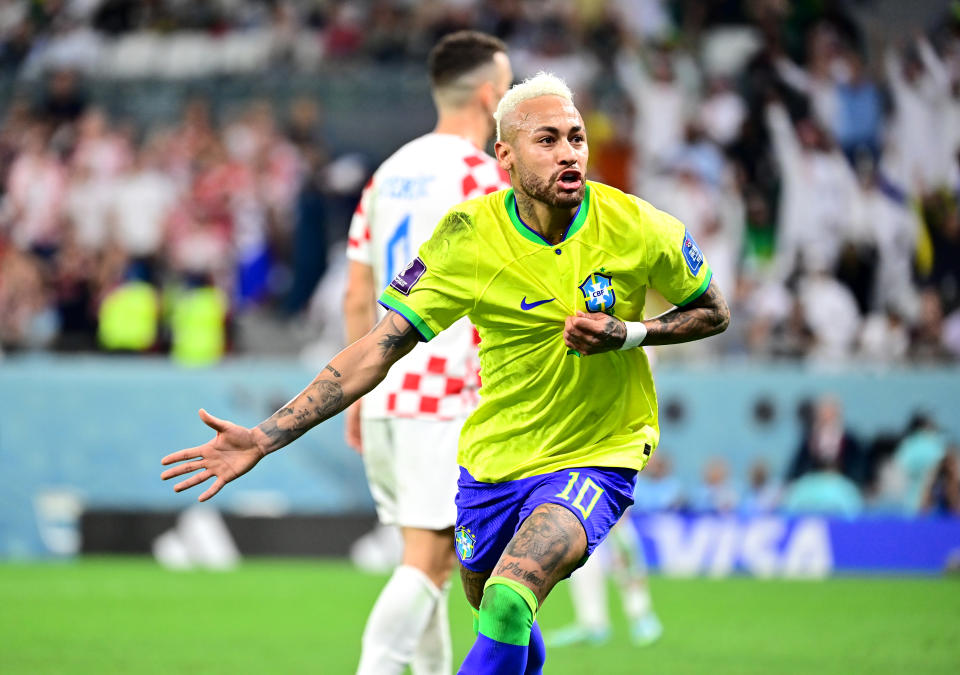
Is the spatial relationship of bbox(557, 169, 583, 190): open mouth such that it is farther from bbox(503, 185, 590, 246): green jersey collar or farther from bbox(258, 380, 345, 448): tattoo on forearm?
bbox(258, 380, 345, 448): tattoo on forearm

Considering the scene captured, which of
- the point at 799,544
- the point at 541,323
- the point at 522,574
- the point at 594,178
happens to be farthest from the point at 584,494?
the point at 594,178

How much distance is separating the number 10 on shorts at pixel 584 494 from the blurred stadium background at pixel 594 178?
7951 mm

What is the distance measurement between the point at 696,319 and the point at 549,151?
819 millimetres

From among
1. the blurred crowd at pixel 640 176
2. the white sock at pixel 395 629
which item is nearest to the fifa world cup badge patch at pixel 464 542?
the white sock at pixel 395 629

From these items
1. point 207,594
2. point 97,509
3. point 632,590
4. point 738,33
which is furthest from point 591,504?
point 738,33

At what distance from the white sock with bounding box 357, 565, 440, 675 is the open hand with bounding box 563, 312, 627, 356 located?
1513 mm

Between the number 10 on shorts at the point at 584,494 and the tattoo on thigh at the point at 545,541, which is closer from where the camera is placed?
the tattoo on thigh at the point at 545,541

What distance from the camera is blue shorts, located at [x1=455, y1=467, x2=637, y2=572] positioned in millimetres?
5039

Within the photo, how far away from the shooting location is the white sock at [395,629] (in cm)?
586

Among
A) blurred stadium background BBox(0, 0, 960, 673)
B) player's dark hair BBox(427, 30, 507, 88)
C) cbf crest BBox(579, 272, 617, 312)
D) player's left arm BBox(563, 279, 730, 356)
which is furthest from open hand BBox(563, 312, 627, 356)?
blurred stadium background BBox(0, 0, 960, 673)

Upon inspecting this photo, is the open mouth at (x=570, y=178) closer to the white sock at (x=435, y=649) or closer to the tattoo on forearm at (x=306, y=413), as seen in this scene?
the tattoo on forearm at (x=306, y=413)

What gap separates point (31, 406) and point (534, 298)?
13293 millimetres

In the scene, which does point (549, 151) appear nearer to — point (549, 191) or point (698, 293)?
point (549, 191)

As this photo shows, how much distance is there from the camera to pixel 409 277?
519cm
